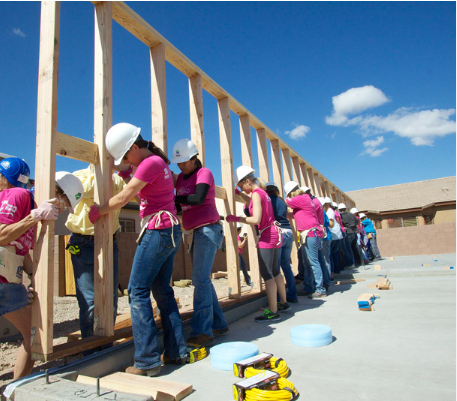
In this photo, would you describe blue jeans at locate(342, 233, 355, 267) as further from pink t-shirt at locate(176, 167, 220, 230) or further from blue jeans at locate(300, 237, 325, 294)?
pink t-shirt at locate(176, 167, 220, 230)

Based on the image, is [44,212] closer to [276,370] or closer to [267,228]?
[276,370]

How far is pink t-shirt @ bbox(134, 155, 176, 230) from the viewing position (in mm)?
2354

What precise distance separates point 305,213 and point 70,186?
347cm

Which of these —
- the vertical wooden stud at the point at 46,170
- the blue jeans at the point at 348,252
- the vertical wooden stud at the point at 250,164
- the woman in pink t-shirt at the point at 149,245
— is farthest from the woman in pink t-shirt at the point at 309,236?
the blue jeans at the point at 348,252

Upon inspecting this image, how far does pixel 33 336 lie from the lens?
219 centimetres

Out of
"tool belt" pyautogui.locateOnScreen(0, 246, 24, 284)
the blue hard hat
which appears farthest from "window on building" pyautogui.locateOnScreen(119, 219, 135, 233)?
"tool belt" pyautogui.locateOnScreen(0, 246, 24, 284)

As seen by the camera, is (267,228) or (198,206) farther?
(267,228)

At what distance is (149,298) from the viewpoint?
2410 mm

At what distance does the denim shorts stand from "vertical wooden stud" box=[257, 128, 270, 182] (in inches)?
179

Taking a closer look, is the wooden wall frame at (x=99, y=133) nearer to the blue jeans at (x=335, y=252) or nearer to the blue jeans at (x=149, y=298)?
the blue jeans at (x=149, y=298)

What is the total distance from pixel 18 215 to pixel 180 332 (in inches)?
53.6

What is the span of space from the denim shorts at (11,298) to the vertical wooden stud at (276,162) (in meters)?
5.28

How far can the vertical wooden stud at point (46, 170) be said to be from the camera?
216cm

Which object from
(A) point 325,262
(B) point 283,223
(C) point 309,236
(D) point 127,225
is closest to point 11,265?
(B) point 283,223
